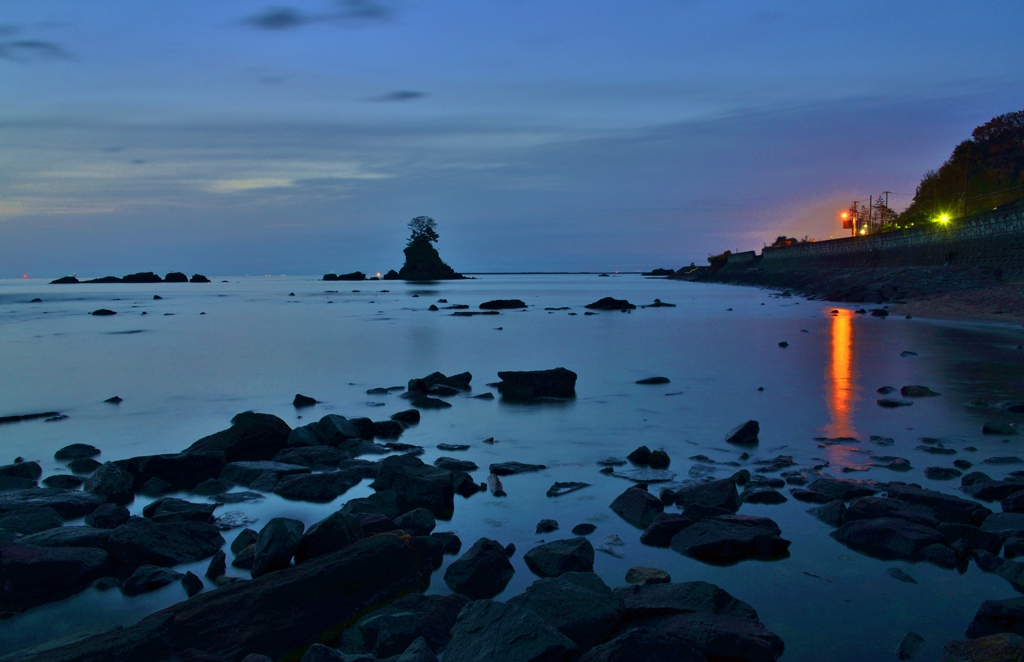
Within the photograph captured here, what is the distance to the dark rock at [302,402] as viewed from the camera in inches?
504

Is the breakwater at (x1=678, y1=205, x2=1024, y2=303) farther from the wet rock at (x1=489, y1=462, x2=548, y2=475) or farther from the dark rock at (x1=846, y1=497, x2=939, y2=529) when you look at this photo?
the wet rock at (x1=489, y1=462, x2=548, y2=475)

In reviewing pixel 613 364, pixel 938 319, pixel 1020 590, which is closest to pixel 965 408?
pixel 1020 590

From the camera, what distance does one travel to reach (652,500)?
648cm

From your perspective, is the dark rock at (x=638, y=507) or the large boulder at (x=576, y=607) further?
the dark rock at (x=638, y=507)

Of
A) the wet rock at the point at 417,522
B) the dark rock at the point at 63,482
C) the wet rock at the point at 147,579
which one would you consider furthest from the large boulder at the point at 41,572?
the dark rock at the point at 63,482

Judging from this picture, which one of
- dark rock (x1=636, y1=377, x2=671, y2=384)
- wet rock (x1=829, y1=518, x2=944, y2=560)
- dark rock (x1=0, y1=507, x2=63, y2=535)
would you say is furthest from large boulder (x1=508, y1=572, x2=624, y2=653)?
dark rock (x1=636, y1=377, x2=671, y2=384)

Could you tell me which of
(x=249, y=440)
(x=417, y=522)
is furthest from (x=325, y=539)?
(x=249, y=440)

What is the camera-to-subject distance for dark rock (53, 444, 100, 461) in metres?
9.12

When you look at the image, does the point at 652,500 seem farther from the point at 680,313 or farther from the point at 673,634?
the point at 680,313

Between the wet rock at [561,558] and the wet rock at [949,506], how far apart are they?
3.10 m

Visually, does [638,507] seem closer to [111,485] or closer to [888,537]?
[888,537]

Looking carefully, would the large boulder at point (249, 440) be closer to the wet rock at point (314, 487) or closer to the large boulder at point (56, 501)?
the wet rock at point (314, 487)

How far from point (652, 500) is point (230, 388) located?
11.6 meters

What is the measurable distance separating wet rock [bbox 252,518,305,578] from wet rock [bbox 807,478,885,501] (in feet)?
15.9
